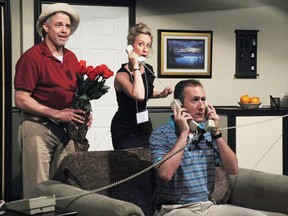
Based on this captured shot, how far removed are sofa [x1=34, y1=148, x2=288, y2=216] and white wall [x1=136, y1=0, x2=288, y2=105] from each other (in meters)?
2.97

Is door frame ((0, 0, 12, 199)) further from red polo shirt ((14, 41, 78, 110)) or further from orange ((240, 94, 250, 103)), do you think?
orange ((240, 94, 250, 103))

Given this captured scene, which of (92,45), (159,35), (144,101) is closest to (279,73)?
(159,35)

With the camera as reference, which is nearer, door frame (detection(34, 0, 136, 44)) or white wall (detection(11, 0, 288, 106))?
door frame (detection(34, 0, 136, 44))

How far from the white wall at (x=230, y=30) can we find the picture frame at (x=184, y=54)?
0.19 ft

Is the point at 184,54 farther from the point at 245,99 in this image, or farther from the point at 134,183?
the point at 134,183

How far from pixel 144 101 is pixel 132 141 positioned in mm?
282

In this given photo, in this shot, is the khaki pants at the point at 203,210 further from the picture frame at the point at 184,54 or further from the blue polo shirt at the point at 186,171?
the picture frame at the point at 184,54

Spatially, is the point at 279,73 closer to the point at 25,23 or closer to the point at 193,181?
the point at 25,23

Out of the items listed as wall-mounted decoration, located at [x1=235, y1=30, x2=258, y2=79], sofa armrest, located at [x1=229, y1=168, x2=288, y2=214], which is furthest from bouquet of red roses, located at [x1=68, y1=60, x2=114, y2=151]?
wall-mounted decoration, located at [x1=235, y1=30, x2=258, y2=79]

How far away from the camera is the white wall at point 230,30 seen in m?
6.37

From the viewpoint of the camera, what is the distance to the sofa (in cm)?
318

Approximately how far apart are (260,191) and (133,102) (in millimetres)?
982

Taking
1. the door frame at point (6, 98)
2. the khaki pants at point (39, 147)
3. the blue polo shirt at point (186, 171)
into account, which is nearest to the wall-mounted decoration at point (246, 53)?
the door frame at point (6, 98)

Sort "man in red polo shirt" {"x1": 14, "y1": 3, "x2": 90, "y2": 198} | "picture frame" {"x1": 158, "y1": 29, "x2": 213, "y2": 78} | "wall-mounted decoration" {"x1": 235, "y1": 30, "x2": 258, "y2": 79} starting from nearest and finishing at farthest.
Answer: "man in red polo shirt" {"x1": 14, "y1": 3, "x2": 90, "y2": 198}, "picture frame" {"x1": 158, "y1": 29, "x2": 213, "y2": 78}, "wall-mounted decoration" {"x1": 235, "y1": 30, "x2": 258, "y2": 79}
